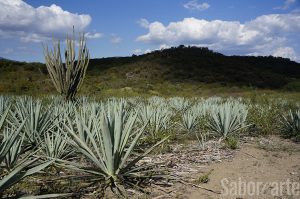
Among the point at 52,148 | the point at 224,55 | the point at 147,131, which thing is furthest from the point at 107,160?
the point at 224,55

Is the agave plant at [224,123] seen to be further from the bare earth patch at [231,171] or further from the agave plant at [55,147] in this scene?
the agave plant at [55,147]

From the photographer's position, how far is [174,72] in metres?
45.9

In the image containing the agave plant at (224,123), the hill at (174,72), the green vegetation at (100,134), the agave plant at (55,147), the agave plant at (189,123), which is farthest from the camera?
the hill at (174,72)

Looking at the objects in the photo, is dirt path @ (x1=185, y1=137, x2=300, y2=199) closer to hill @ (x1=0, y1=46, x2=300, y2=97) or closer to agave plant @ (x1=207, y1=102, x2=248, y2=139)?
agave plant @ (x1=207, y1=102, x2=248, y2=139)

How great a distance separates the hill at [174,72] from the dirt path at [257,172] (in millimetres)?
26246

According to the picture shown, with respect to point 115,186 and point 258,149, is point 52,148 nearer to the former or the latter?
point 115,186

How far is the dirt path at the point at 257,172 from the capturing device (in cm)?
384

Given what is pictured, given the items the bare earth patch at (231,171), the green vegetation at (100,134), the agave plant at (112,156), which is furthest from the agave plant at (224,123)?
the agave plant at (112,156)

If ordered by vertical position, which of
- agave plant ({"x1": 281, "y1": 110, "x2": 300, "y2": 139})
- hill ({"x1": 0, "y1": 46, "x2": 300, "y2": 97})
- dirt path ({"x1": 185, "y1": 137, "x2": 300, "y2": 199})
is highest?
hill ({"x1": 0, "y1": 46, "x2": 300, "y2": 97})

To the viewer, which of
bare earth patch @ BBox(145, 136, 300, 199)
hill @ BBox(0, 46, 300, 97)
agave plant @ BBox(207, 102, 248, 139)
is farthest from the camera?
hill @ BBox(0, 46, 300, 97)

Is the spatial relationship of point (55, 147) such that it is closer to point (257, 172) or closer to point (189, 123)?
point (257, 172)

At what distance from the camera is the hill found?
3631cm

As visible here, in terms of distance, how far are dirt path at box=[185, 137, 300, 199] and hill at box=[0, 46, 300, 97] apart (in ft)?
86.1

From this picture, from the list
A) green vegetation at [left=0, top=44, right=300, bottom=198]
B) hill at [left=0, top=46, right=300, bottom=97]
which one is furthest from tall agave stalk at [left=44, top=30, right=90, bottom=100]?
hill at [left=0, top=46, right=300, bottom=97]
